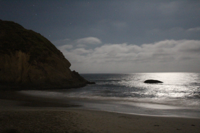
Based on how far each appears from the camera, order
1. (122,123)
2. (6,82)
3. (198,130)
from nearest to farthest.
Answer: (198,130) < (122,123) < (6,82)

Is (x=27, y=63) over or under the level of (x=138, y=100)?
over

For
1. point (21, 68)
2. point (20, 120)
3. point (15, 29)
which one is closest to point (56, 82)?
point (21, 68)

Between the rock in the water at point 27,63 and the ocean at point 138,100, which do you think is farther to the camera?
the rock in the water at point 27,63

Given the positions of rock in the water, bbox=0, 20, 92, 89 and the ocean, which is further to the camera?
rock in the water, bbox=0, 20, 92, 89

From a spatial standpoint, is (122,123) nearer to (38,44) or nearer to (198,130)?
(198,130)

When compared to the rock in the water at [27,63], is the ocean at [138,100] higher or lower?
lower

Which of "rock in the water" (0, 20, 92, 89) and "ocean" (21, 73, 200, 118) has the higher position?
"rock in the water" (0, 20, 92, 89)

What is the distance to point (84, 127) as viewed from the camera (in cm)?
741

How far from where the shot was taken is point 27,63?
3506 cm

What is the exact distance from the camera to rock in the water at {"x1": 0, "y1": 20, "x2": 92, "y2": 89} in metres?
32.5

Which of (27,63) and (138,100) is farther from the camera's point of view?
(27,63)

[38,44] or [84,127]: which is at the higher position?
[38,44]

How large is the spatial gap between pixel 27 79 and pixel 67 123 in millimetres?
31505

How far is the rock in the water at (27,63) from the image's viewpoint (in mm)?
32531
